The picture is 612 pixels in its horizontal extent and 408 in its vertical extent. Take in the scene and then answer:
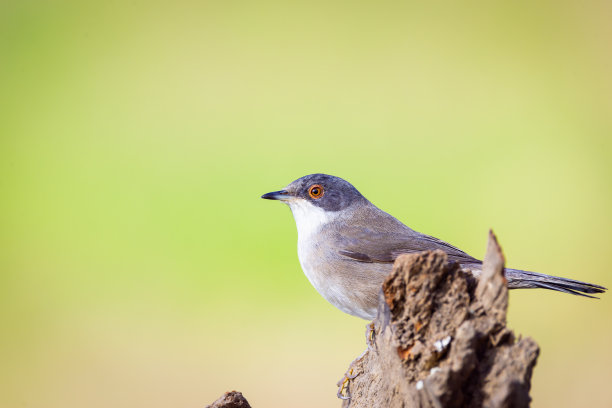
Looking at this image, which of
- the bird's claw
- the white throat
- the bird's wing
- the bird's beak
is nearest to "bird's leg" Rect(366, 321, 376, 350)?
the bird's claw

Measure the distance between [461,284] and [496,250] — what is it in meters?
0.30

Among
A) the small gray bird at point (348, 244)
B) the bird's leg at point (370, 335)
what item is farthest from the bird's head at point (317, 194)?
the bird's leg at point (370, 335)

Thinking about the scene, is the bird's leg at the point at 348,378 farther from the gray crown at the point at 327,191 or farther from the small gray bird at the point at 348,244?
the gray crown at the point at 327,191

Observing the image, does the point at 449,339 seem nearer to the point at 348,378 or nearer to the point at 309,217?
the point at 348,378

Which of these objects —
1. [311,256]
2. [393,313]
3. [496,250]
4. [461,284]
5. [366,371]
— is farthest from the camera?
[311,256]

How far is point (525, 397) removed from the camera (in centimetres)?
218

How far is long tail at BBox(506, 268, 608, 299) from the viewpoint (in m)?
3.35

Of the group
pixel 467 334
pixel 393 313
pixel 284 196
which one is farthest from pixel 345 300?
pixel 467 334

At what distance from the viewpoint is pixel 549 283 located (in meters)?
3.56

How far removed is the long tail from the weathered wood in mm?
1146

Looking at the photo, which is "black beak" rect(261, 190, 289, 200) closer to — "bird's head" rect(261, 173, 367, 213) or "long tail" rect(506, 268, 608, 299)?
"bird's head" rect(261, 173, 367, 213)

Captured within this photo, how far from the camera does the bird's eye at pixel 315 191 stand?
4934 mm

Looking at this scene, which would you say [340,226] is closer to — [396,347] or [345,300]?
[345,300]

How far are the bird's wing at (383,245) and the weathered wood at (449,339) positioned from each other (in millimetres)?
1456
